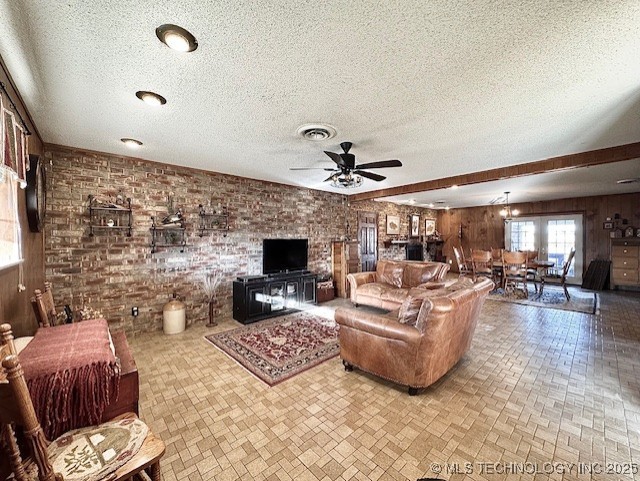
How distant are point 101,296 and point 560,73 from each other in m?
5.34

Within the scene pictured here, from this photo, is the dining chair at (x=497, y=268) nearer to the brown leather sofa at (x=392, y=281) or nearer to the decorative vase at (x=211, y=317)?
the brown leather sofa at (x=392, y=281)

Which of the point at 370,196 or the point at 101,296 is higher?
the point at 370,196

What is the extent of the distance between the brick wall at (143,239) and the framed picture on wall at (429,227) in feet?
21.7

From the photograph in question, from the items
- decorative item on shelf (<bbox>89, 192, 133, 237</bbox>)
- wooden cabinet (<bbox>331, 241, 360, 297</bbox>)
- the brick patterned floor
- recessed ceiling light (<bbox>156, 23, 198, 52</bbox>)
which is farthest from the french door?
decorative item on shelf (<bbox>89, 192, 133, 237</bbox>)

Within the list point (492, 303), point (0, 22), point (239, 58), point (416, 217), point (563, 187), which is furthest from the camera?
point (416, 217)

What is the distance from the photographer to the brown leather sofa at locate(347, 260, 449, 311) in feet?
16.2

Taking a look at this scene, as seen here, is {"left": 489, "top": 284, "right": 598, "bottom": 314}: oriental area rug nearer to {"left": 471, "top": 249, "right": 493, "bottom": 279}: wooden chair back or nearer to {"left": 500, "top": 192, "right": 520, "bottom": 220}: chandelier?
{"left": 471, "top": 249, "right": 493, "bottom": 279}: wooden chair back

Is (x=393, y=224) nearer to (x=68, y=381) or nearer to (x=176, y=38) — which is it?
(x=176, y=38)

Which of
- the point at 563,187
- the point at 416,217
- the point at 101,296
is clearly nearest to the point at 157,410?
the point at 101,296

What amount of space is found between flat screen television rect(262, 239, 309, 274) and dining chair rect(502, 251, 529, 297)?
15.2 feet

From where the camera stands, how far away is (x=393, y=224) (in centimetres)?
868

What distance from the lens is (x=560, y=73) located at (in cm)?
181

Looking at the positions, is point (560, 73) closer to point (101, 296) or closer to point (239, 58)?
point (239, 58)

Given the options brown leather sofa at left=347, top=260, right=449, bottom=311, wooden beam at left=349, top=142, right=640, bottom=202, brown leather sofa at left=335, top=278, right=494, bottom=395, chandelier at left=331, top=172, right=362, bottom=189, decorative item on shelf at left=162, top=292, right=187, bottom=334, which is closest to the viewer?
brown leather sofa at left=335, top=278, right=494, bottom=395
